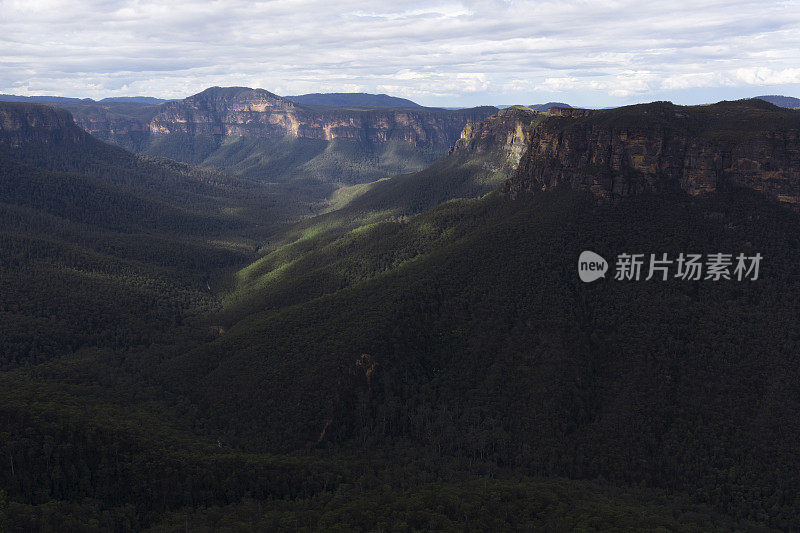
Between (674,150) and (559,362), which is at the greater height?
(674,150)

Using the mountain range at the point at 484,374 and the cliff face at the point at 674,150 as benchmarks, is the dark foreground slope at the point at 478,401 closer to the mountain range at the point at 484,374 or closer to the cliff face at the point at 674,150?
the mountain range at the point at 484,374

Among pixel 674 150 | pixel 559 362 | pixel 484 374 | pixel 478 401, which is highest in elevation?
pixel 674 150

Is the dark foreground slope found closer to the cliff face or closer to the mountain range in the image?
the mountain range

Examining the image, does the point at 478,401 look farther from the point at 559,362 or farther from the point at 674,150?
the point at 674,150

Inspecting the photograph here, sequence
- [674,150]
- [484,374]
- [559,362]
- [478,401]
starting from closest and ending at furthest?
[559,362] → [478,401] → [484,374] → [674,150]

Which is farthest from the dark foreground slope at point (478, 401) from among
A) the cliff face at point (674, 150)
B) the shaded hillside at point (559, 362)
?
the cliff face at point (674, 150)

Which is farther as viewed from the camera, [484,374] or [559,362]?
[484,374]

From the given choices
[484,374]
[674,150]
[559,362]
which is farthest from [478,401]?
[674,150]
